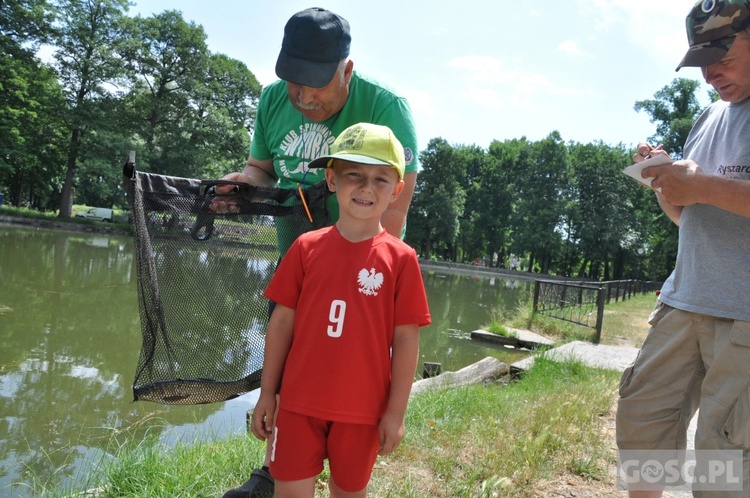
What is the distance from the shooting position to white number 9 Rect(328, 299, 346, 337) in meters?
1.85

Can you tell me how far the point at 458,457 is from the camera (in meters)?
3.30

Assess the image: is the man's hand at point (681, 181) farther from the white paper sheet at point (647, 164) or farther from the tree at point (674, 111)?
the tree at point (674, 111)

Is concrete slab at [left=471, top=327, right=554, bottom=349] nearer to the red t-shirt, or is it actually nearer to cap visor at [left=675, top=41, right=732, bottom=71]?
cap visor at [left=675, top=41, right=732, bottom=71]

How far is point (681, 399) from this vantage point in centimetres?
231

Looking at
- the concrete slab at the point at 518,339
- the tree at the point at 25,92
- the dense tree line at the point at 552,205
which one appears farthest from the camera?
the dense tree line at the point at 552,205

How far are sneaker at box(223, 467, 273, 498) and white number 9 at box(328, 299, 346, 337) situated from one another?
1.00 m

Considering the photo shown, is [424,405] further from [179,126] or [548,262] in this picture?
[548,262]

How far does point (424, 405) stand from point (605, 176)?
51.7m

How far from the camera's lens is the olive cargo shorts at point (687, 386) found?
2031 millimetres

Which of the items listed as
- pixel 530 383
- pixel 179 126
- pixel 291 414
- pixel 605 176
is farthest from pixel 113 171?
pixel 605 176

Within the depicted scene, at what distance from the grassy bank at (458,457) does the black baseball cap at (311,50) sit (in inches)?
75.7

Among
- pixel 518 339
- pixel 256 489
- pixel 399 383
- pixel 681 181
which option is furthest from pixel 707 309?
pixel 518 339

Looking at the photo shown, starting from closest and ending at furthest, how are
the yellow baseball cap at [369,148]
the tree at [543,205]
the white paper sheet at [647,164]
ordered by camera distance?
the yellow baseball cap at [369,148], the white paper sheet at [647,164], the tree at [543,205]

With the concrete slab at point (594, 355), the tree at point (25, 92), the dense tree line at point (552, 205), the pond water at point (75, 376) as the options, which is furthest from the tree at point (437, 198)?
the concrete slab at point (594, 355)
